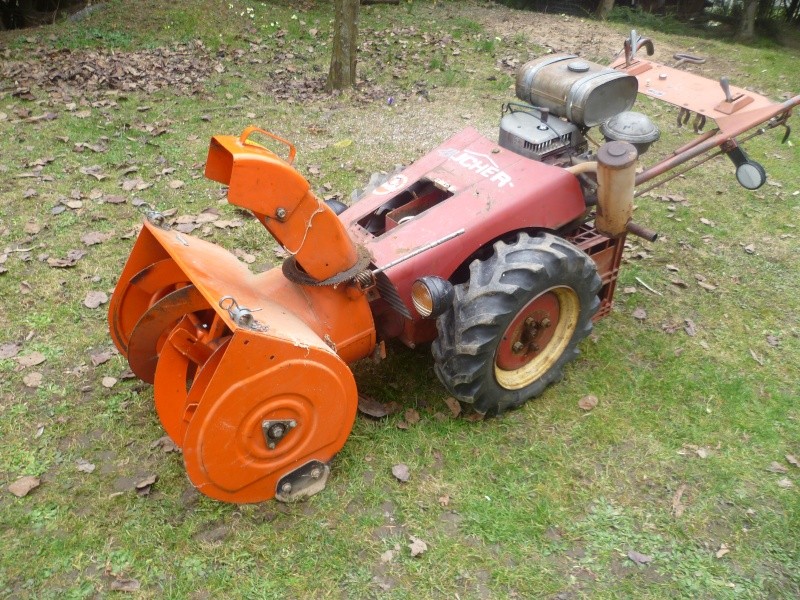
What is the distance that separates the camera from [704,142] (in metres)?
3.76

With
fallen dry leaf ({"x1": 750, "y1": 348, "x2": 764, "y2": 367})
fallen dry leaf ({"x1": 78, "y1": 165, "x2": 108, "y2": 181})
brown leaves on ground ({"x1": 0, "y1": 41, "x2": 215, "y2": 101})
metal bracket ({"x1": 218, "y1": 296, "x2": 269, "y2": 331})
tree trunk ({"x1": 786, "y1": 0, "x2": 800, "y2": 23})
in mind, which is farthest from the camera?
tree trunk ({"x1": 786, "y1": 0, "x2": 800, "y2": 23})

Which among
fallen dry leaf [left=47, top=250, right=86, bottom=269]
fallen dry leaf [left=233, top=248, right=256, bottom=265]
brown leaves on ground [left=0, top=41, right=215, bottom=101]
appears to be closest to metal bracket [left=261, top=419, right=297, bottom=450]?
fallen dry leaf [left=233, top=248, right=256, bottom=265]

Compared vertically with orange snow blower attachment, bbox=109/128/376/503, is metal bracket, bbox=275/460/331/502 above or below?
below

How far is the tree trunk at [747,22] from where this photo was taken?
515 inches

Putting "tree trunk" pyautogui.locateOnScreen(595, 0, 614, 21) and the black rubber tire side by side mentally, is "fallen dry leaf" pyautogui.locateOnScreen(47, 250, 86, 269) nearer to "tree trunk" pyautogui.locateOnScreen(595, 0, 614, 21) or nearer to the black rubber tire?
the black rubber tire

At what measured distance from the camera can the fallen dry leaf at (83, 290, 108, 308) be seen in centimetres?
430

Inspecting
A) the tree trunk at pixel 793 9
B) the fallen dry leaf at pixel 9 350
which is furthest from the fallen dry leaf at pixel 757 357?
the tree trunk at pixel 793 9

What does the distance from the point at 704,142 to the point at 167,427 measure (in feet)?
10.7

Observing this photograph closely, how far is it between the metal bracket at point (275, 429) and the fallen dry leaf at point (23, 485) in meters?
1.28

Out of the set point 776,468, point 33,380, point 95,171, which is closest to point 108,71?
point 95,171

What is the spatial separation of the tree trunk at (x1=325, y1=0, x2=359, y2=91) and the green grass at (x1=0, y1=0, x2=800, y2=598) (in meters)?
2.10

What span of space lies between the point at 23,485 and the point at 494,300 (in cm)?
242

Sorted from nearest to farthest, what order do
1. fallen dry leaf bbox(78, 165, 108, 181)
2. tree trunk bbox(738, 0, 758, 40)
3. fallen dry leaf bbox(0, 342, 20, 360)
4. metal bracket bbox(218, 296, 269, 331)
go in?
1. metal bracket bbox(218, 296, 269, 331)
2. fallen dry leaf bbox(0, 342, 20, 360)
3. fallen dry leaf bbox(78, 165, 108, 181)
4. tree trunk bbox(738, 0, 758, 40)

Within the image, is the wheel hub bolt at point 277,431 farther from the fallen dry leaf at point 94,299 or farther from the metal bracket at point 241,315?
the fallen dry leaf at point 94,299
